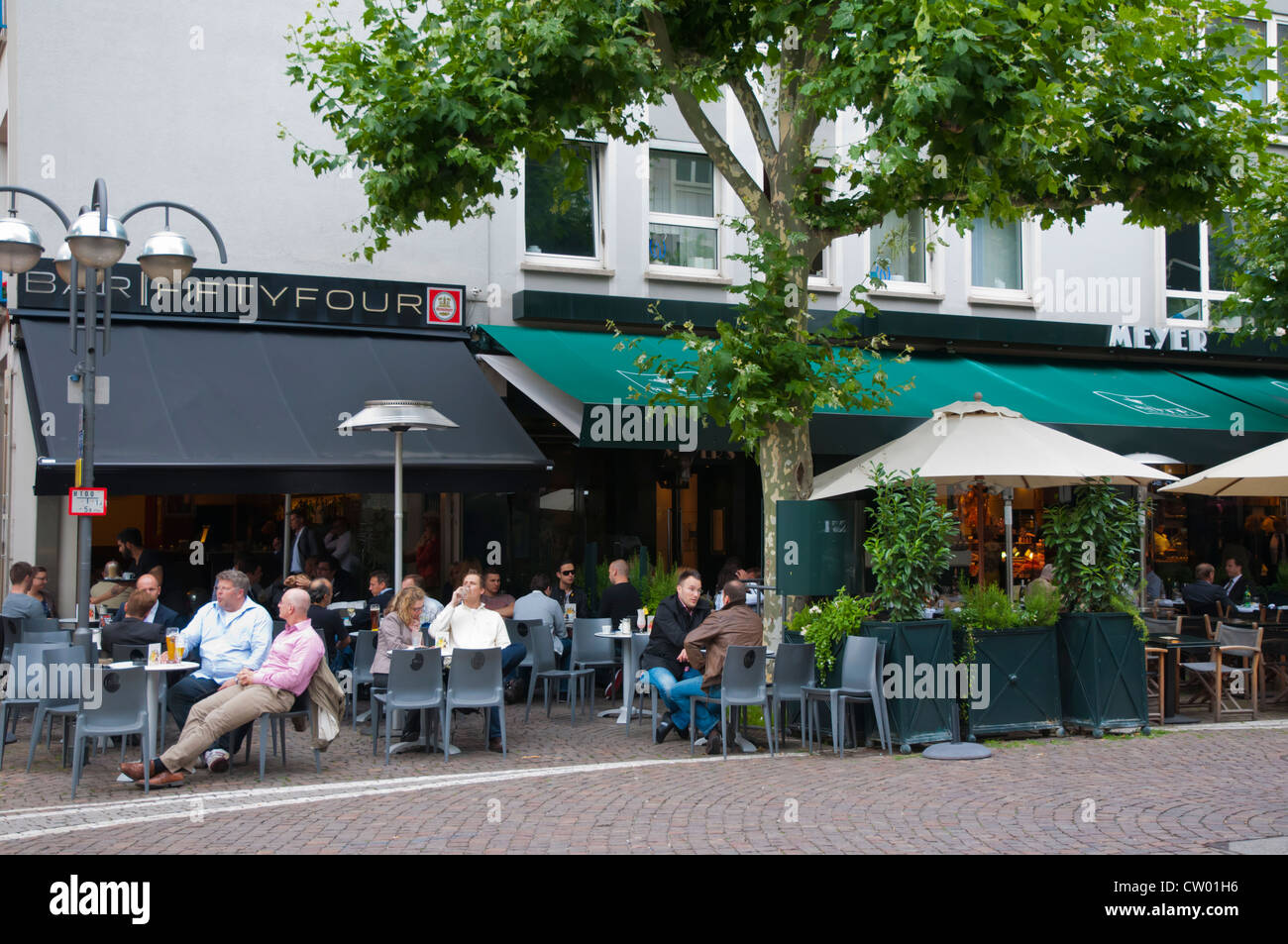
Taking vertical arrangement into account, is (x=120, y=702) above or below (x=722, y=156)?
below

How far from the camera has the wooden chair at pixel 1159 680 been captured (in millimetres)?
11406

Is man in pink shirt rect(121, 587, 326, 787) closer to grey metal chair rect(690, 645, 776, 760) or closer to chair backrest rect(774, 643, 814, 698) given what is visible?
→ grey metal chair rect(690, 645, 776, 760)

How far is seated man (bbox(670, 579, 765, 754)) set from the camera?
10.2m

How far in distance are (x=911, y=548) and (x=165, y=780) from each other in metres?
5.93

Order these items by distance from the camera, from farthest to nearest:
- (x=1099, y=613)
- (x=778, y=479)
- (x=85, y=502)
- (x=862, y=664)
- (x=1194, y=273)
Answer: (x=1194, y=273) → (x=778, y=479) → (x=1099, y=613) → (x=862, y=664) → (x=85, y=502)

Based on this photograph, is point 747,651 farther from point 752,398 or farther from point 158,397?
point 158,397

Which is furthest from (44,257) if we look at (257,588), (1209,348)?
(1209,348)

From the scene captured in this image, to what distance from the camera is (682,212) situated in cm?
1656

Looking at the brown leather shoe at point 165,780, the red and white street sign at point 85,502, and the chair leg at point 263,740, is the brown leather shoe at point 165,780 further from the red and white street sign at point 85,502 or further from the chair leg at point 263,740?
the red and white street sign at point 85,502

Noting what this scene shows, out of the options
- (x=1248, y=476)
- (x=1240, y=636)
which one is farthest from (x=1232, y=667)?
(x=1248, y=476)

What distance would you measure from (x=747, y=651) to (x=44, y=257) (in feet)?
29.3

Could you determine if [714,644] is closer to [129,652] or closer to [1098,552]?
[1098,552]

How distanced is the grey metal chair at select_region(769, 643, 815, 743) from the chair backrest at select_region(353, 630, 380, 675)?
3707 millimetres

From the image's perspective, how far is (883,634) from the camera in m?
10.2
